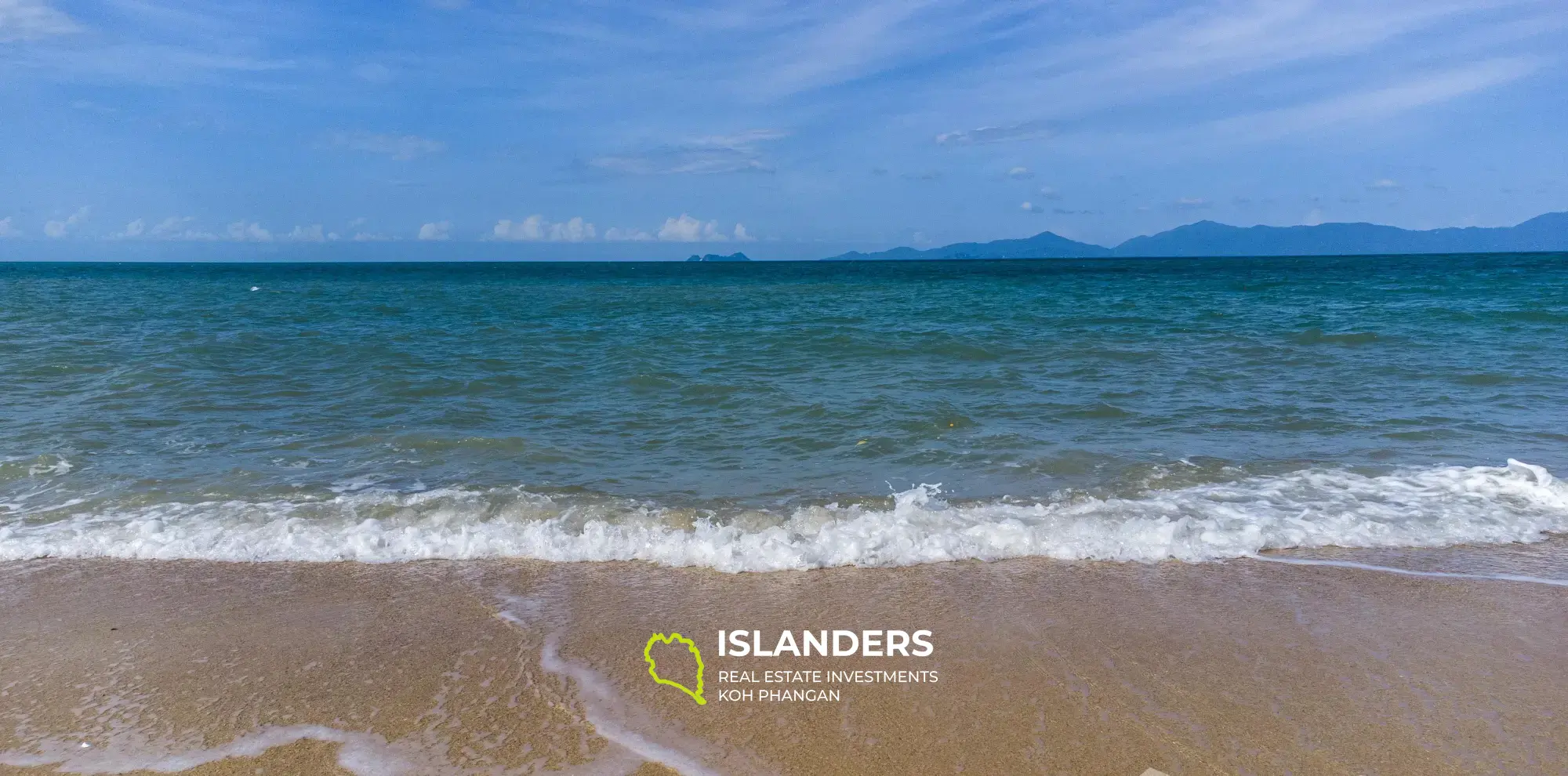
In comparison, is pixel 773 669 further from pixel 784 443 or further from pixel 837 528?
pixel 784 443

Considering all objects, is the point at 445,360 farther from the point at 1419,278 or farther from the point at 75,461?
the point at 1419,278

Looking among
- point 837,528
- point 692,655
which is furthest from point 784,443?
point 692,655

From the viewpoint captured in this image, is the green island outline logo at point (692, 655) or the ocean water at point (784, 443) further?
the ocean water at point (784, 443)

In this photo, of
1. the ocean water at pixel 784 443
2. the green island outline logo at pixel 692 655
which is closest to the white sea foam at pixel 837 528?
the ocean water at pixel 784 443

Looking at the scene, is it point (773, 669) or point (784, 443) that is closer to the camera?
point (773, 669)

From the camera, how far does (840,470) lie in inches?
288

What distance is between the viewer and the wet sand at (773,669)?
3.11 metres

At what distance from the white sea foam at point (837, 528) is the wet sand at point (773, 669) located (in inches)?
10.3

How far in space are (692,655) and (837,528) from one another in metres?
1.92

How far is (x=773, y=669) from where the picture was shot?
12.4ft

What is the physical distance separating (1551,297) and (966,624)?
30.1m

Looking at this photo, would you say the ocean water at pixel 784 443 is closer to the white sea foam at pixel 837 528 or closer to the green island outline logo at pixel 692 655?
the white sea foam at pixel 837 528

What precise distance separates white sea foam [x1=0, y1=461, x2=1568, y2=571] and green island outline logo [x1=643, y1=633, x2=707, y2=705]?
1018 millimetres

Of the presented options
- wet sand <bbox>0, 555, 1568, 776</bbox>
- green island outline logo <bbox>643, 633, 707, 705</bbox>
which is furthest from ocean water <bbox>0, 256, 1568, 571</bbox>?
green island outline logo <bbox>643, 633, 707, 705</bbox>
